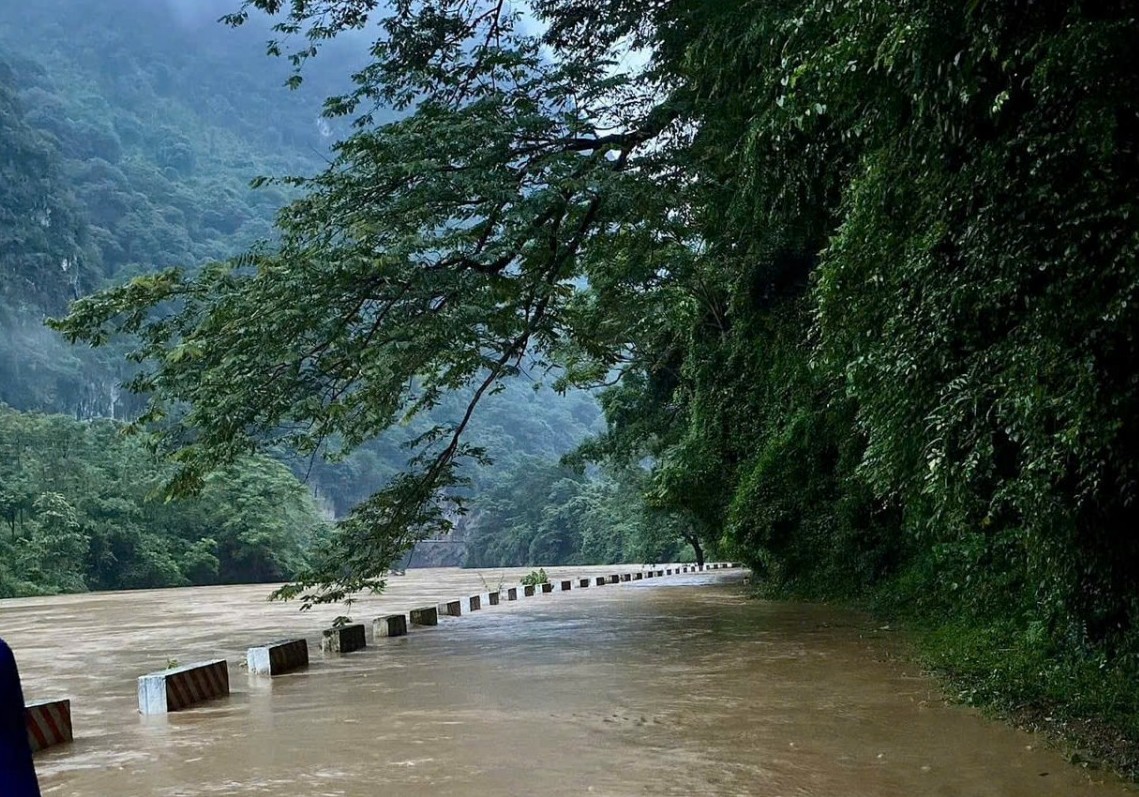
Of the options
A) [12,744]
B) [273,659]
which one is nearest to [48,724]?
[273,659]

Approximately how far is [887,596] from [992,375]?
10353 mm

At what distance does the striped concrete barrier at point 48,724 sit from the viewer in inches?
300

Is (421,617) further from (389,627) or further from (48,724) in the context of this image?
(48,724)

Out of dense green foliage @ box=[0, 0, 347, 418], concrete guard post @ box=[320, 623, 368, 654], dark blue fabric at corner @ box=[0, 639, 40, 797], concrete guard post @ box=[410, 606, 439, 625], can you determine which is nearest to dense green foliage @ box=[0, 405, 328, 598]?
dense green foliage @ box=[0, 0, 347, 418]

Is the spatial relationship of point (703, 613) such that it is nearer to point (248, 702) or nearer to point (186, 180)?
point (248, 702)

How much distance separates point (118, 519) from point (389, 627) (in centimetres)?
3836

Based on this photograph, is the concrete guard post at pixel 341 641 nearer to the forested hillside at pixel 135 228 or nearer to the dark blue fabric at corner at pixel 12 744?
the forested hillside at pixel 135 228

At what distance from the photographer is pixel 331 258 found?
11367 millimetres

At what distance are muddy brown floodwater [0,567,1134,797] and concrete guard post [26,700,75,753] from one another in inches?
6.9

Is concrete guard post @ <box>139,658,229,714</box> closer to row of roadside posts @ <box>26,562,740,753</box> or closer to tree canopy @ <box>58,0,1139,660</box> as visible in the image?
row of roadside posts @ <box>26,562,740,753</box>

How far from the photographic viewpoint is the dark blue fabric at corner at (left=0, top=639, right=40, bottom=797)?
1.08 meters

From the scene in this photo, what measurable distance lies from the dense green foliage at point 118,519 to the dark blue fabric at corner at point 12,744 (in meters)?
44.6

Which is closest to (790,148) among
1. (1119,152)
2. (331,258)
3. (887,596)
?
(1119,152)

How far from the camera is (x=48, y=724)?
7793 millimetres
